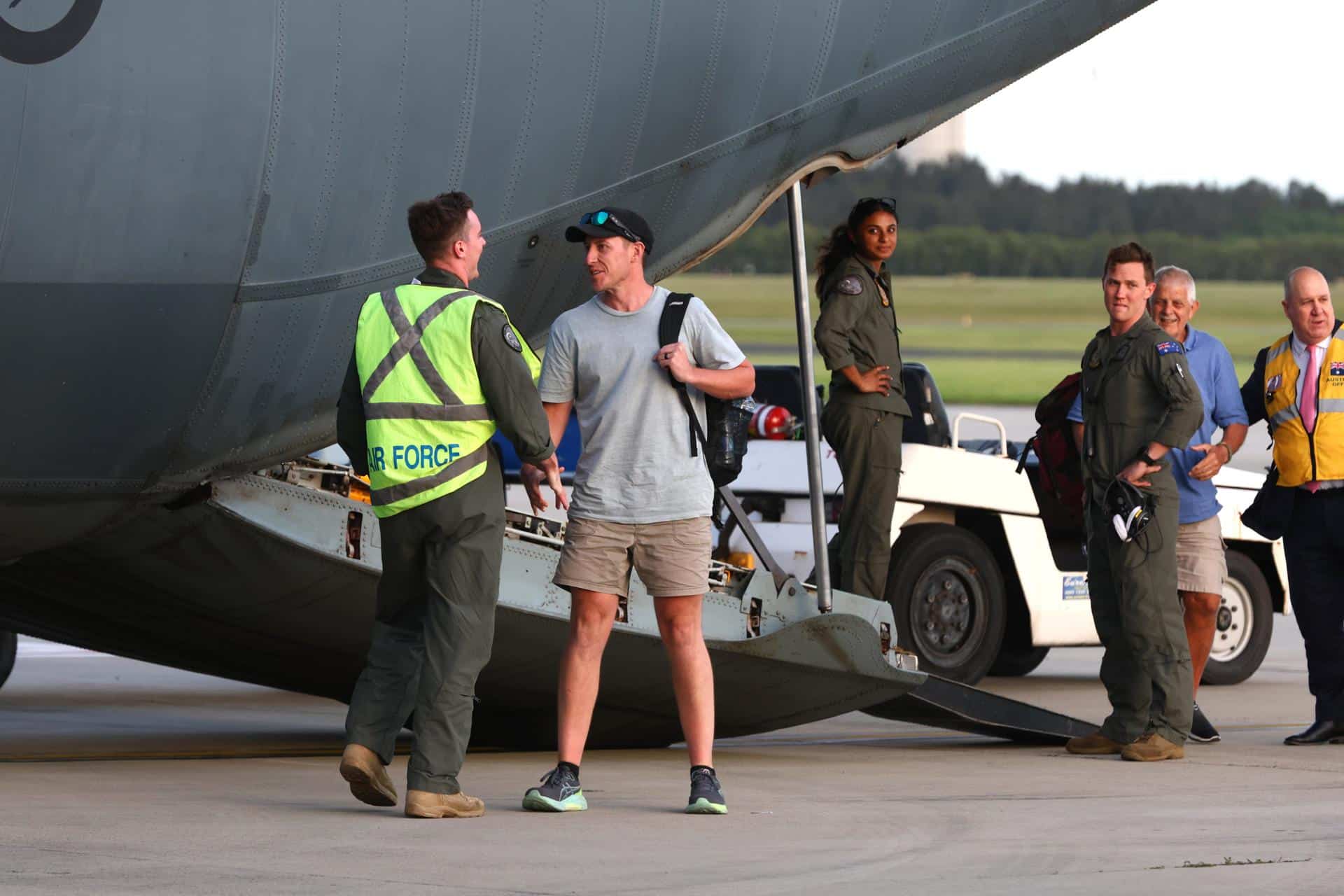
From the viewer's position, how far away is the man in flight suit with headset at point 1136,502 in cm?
881

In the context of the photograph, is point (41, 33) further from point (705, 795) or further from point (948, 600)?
point (948, 600)

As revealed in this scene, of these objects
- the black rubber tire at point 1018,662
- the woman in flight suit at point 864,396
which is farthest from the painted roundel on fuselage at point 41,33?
the black rubber tire at point 1018,662

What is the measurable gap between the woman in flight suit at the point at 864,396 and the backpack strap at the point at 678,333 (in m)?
2.22

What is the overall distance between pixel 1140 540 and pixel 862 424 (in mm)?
1291

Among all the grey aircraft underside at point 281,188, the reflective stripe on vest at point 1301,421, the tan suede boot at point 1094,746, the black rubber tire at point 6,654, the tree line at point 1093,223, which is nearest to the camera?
the grey aircraft underside at point 281,188

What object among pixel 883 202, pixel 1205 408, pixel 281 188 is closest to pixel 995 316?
pixel 1205 408

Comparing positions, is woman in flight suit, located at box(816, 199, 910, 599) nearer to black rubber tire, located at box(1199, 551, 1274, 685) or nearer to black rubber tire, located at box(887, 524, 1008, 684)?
black rubber tire, located at box(887, 524, 1008, 684)

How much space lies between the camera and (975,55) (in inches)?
361

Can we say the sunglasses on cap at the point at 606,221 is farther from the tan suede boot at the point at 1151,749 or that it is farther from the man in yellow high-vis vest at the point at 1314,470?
the man in yellow high-vis vest at the point at 1314,470

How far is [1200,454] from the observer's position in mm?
9430

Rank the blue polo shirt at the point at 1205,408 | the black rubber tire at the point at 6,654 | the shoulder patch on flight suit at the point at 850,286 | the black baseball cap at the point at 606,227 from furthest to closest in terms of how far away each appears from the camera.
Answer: the black rubber tire at the point at 6,654 → the blue polo shirt at the point at 1205,408 → the shoulder patch on flight suit at the point at 850,286 → the black baseball cap at the point at 606,227

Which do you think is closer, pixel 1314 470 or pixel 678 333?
pixel 678 333

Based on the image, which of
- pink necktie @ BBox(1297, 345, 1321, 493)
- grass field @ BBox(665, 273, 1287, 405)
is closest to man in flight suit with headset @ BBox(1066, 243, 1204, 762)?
pink necktie @ BBox(1297, 345, 1321, 493)

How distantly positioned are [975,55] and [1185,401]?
1732 mm
